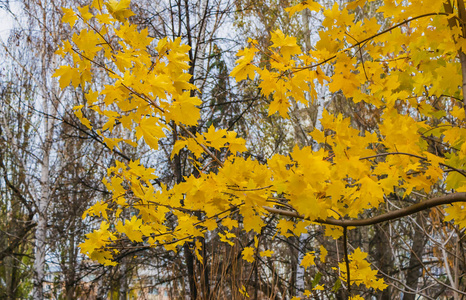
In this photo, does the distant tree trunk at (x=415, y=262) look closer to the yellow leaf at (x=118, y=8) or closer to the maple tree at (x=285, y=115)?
the maple tree at (x=285, y=115)

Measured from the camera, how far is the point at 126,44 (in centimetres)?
142

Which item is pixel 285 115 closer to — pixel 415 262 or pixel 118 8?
pixel 118 8

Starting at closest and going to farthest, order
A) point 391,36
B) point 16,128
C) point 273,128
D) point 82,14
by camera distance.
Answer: point 82,14 < point 391,36 < point 273,128 < point 16,128

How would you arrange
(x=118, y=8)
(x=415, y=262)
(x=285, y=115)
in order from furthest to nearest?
(x=415, y=262) → (x=285, y=115) → (x=118, y=8)

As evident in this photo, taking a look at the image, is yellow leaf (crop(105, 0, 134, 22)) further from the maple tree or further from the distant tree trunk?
the distant tree trunk

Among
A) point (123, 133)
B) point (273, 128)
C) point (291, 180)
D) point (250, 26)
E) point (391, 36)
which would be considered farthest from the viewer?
point (123, 133)

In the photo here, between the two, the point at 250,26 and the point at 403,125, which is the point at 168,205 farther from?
the point at 250,26

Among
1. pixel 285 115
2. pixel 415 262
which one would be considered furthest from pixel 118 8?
pixel 415 262

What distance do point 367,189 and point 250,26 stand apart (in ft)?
21.5

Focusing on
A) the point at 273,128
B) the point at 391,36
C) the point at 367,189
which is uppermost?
the point at 273,128

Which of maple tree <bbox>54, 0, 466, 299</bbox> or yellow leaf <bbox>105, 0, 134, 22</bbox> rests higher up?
yellow leaf <bbox>105, 0, 134, 22</bbox>

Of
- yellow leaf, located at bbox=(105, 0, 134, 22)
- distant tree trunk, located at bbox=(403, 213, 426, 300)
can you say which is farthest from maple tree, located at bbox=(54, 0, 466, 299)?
distant tree trunk, located at bbox=(403, 213, 426, 300)

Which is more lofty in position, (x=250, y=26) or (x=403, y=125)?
(x=250, y=26)

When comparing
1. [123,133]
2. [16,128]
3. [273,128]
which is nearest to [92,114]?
[123,133]
